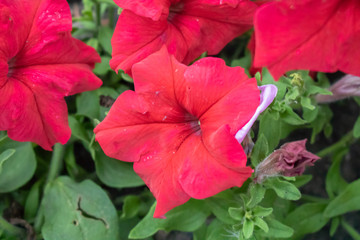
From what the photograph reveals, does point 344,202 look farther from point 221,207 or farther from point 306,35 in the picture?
point 306,35

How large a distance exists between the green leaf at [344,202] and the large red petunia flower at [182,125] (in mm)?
677

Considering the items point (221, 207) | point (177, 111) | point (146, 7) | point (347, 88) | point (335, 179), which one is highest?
point (146, 7)

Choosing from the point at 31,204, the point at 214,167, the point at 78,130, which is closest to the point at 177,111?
the point at 214,167

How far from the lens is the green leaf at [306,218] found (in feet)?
4.94

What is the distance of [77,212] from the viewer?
1.49 metres

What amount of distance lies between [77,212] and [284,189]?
30.0 inches

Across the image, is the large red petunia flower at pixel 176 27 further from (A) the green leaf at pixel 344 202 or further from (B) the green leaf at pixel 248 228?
(A) the green leaf at pixel 344 202

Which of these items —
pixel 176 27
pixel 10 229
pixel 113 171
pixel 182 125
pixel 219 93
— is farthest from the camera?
pixel 113 171

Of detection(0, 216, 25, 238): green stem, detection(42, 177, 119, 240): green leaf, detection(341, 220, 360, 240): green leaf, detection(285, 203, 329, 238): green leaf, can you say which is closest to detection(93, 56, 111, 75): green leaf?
detection(42, 177, 119, 240): green leaf

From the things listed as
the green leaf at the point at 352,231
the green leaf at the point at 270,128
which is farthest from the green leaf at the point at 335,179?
the green leaf at the point at 270,128

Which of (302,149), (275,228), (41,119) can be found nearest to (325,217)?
(275,228)

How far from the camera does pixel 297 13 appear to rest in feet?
2.95

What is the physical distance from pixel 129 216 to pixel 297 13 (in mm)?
978

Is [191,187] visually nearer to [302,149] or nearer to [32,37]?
[302,149]
